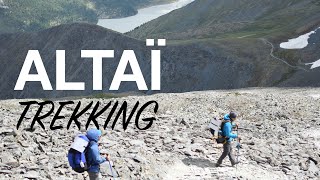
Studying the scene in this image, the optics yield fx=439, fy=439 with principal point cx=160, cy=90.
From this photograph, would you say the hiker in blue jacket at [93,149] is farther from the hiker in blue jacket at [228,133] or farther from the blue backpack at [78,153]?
the hiker in blue jacket at [228,133]

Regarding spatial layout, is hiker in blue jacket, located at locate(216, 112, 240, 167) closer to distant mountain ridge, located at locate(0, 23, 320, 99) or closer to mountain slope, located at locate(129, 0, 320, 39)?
distant mountain ridge, located at locate(0, 23, 320, 99)

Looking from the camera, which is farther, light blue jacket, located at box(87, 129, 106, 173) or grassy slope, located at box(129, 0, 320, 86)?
grassy slope, located at box(129, 0, 320, 86)

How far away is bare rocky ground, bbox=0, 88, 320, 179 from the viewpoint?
1807 centimetres

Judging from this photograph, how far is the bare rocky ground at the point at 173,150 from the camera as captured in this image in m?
18.1

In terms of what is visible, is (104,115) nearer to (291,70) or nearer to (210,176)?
(210,176)

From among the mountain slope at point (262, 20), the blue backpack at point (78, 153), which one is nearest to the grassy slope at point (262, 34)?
the mountain slope at point (262, 20)

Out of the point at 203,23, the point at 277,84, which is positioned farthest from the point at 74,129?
the point at 203,23

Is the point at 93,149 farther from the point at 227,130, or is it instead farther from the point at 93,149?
the point at 227,130

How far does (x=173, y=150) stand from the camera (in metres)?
21.4

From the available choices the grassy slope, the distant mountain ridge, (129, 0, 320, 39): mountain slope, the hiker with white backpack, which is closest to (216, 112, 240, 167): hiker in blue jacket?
the hiker with white backpack

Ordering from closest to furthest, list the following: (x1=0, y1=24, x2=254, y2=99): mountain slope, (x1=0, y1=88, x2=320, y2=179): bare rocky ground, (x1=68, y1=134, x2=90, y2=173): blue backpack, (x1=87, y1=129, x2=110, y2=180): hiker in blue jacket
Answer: (x1=68, y1=134, x2=90, y2=173): blue backpack → (x1=87, y1=129, x2=110, y2=180): hiker in blue jacket → (x1=0, y1=88, x2=320, y2=179): bare rocky ground → (x1=0, y1=24, x2=254, y2=99): mountain slope

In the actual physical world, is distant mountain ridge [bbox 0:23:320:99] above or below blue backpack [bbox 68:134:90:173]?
above

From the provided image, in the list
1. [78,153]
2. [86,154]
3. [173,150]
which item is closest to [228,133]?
[173,150]

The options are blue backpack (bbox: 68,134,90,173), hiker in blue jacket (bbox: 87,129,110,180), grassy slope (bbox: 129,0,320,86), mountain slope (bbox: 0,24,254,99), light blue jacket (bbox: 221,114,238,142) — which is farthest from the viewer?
mountain slope (bbox: 0,24,254,99)
